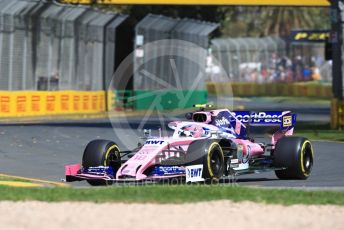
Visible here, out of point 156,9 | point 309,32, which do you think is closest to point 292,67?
point 309,32

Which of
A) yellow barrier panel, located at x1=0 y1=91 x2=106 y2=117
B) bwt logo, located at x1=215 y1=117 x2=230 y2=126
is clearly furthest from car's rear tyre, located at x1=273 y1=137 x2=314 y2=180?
yellow barrier panel, located at x1=0 y1=91 x2=106 y2=117

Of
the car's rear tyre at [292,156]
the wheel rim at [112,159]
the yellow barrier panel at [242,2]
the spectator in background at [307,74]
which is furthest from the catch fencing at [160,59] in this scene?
the spectator in background at [307,74]

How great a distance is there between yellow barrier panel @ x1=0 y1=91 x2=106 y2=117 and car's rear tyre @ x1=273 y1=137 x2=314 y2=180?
749 inches

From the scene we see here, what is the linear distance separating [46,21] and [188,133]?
2373 centimetres

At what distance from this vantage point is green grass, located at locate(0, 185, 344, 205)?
1334 cm

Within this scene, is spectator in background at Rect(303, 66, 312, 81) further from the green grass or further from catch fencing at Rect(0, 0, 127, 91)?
the green grass

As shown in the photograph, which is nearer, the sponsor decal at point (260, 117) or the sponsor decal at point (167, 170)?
the sponsor decal at point (167, 170)

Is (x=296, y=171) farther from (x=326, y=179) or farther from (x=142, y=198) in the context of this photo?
(x=142, y=198)

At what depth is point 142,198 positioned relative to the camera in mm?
13367

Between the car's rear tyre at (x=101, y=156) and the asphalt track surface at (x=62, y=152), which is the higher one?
the car's rear tyre at (x=101, y=156)

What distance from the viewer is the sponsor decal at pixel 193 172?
16141 millimetres

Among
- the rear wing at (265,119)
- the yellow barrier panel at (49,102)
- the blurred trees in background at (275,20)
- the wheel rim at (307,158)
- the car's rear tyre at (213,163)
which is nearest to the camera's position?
the car's rear tyre at (213,163)

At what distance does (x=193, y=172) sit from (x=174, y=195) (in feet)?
8.41

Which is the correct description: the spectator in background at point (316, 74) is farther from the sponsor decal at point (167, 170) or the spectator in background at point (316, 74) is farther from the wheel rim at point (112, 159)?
the sponsor decal at point (167, 170)
